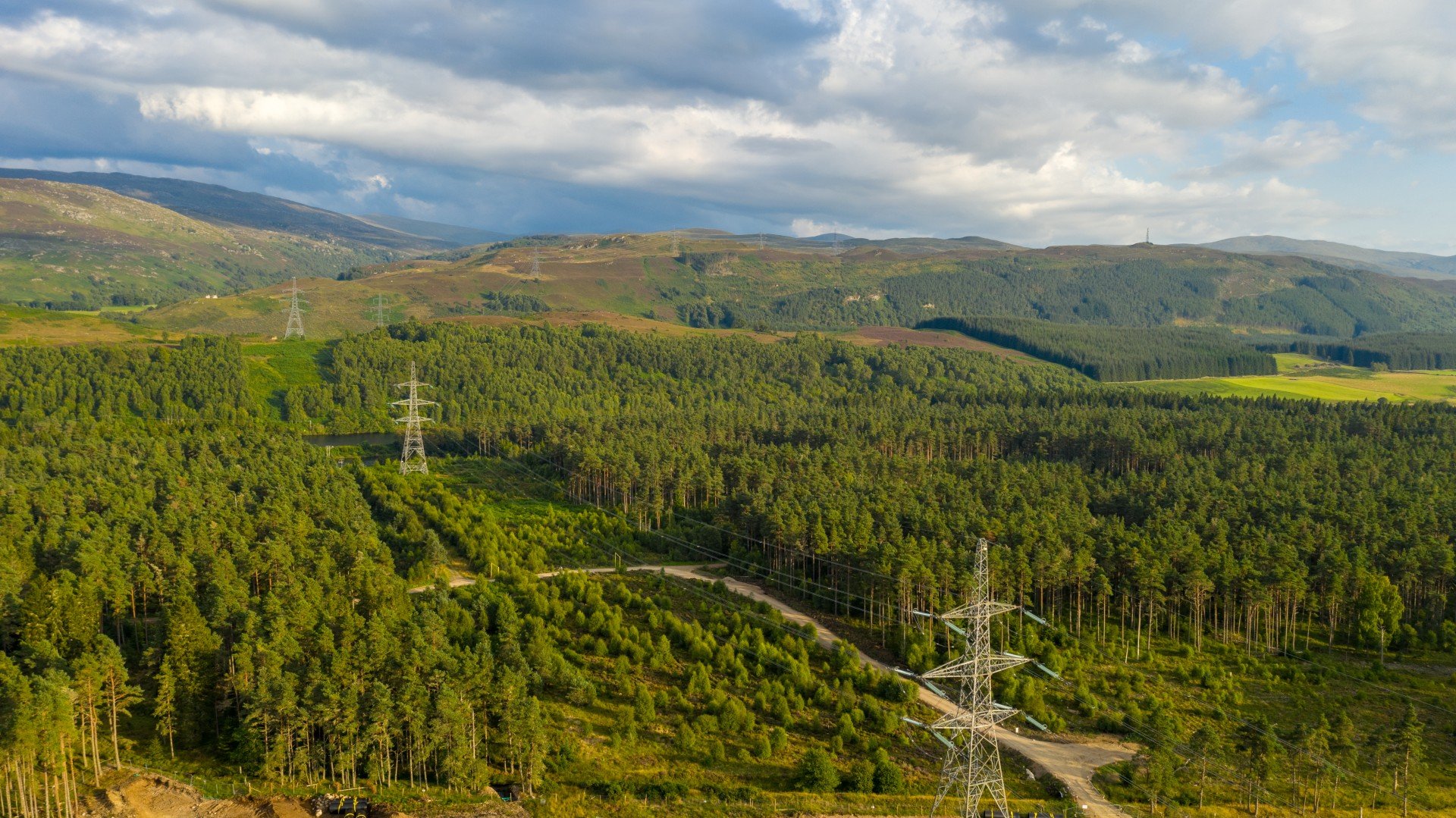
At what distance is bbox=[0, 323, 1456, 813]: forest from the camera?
2283 inches

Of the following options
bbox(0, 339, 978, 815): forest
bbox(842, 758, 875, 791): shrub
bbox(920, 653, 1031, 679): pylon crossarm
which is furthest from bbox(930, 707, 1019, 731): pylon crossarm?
bbox(0, 339, 978, 815): forest

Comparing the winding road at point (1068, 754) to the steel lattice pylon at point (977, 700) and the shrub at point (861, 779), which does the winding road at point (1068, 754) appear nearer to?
the steel lattice pylon at point (977, 700)

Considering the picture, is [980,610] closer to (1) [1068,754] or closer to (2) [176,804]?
(1) [1068,754]

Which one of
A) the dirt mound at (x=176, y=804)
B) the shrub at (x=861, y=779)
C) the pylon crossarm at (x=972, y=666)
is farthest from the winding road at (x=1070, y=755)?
the dirt mound at (x=176, y=804)

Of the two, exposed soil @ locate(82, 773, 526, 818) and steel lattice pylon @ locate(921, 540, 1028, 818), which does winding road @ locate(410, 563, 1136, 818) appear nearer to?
steel lattice pylon @ locate(921, 540, 1028, 818)

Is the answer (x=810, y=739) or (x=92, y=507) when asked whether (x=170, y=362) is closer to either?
(x=92, y=507)

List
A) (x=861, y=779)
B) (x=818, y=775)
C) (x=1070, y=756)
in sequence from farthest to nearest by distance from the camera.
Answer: (x=1070, y=756), (x=861, y=779), (x=818, y=775)

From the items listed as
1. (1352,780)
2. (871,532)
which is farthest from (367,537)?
(1352,780)

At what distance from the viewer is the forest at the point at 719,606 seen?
58.0 m

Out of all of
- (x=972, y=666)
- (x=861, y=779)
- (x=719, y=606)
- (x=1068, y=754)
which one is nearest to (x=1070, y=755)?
(x=1068, y=754)

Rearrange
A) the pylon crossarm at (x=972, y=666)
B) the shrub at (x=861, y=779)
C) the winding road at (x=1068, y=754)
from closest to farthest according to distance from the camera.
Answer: the pylon crossarm at (x=972, y=666)
the winding road at (x=1068, y=754)
the shrub at (x=861, y=779)

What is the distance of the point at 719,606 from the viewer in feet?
279

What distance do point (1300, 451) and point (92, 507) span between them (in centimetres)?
15037

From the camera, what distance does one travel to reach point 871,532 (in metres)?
93.9
